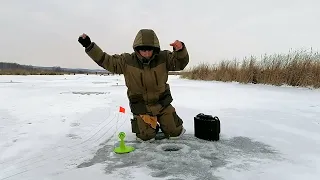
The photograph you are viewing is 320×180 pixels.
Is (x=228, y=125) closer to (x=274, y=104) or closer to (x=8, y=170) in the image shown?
(x=274, y=104)

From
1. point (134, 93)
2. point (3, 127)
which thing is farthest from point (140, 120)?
point (3, 127)

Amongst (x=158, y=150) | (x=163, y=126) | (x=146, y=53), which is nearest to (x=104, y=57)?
(x=146, y=53)

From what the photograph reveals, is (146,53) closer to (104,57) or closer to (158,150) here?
(104,57)

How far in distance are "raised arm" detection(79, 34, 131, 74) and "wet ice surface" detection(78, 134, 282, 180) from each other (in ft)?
2.72

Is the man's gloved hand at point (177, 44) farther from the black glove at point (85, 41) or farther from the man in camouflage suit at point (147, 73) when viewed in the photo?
the black glove at point (85, 41)

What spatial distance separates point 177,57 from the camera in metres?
2.87

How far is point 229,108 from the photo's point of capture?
15.7 ft

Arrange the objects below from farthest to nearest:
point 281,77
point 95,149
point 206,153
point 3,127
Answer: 1. point 281,77
2. point 3,127
3. point 95,149
4. point 206,153

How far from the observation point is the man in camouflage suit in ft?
9.46

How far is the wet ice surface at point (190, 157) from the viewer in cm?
201

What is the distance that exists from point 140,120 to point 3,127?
5.73 ft

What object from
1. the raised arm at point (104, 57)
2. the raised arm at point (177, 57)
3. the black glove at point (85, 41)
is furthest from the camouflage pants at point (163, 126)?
the black glove at point (85, 41)

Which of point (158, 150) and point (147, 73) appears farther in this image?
point (147, 73)

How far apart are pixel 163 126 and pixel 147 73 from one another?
617mm
